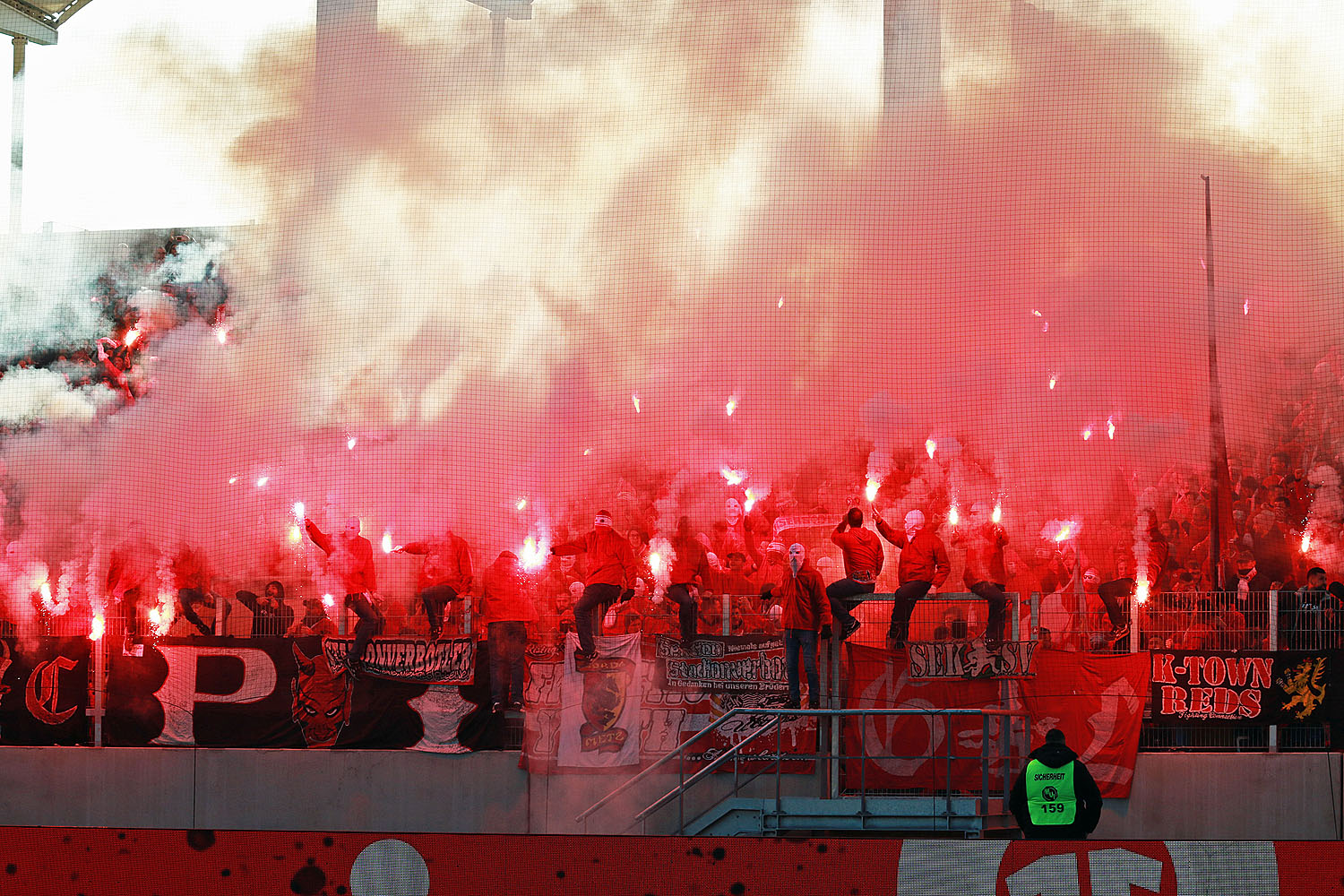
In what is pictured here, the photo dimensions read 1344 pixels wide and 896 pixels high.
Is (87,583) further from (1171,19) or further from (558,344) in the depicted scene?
(1171,19)

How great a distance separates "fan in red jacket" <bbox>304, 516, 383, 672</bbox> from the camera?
36.5 ft

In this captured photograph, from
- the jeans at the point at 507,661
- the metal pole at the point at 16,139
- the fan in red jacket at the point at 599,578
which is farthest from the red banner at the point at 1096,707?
the metal pole at the point at 16,139

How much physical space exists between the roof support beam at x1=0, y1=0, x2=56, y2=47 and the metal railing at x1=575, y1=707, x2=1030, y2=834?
11596 mm

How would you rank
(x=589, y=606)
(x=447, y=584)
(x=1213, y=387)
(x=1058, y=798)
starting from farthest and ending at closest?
(x=1213, y=387)
(x=447, y=584)
(x=589, y=606)
(x=1058, y=798)

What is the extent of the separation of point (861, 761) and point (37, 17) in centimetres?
1325

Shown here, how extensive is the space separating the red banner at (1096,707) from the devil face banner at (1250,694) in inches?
11.5

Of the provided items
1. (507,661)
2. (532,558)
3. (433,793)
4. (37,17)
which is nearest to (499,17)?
(37,17)

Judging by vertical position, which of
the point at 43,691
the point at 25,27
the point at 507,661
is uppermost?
the point at 25,27

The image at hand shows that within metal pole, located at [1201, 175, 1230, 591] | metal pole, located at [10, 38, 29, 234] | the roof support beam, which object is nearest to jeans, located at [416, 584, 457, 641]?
metal pole, located at [1201, 175, 1230, 591]

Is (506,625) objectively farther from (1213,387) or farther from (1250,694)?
(1213,387)

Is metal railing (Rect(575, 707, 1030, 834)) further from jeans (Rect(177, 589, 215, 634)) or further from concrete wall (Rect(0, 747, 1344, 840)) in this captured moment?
jeans (Rect(177, 589, 215, 634))

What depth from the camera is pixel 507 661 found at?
10.9 metres

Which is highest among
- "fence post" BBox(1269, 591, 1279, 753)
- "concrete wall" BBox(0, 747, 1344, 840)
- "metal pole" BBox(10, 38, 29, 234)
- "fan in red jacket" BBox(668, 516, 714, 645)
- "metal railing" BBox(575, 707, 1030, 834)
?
"metal pole" BBox(10, 38, 29, 234)

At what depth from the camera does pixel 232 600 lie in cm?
1182
